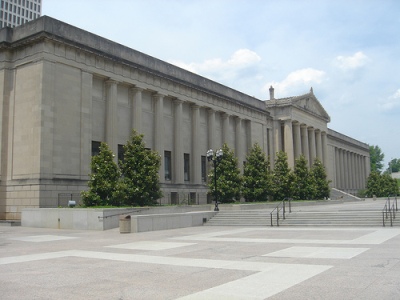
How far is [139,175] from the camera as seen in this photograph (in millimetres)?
29109

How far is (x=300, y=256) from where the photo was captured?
12172 mm

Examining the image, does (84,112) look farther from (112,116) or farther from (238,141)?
(238,141)

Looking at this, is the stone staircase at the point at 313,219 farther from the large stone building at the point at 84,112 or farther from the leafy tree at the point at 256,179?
the leafy tree at the point at 256,179

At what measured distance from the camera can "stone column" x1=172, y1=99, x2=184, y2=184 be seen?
42.0 m

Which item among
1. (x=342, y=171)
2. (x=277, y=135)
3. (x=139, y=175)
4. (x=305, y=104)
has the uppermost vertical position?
(x=305, y=104)

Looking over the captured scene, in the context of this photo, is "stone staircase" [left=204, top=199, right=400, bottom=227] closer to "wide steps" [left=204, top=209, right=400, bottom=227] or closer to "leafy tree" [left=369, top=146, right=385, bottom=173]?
"wide steps" [left=204, top=209, right=400, bottom=227]

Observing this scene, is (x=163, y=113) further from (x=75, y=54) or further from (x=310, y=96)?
(x=310, y=96)

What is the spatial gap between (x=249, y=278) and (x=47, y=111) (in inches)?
978

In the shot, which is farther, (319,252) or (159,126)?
(159,126)

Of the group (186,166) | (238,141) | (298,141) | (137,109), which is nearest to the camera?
(137,109)

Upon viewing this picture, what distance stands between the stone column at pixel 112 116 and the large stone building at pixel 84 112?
0.08 meters

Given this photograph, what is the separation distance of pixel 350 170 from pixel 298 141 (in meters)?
37.8

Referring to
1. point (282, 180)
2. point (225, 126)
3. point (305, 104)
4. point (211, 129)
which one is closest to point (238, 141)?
point (225, 126)

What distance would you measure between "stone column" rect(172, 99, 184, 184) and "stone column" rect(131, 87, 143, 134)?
17.7ft
